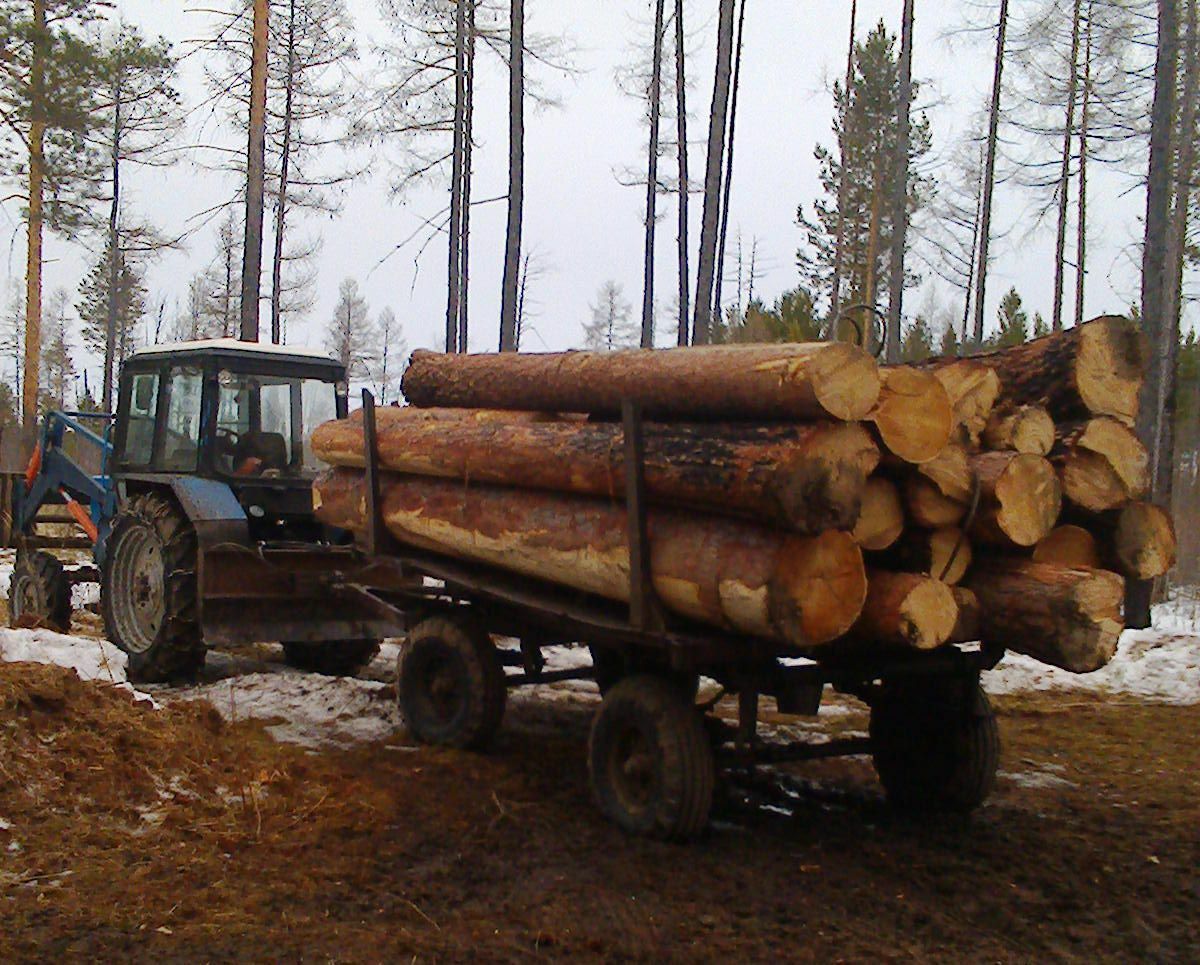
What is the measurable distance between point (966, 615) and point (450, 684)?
3356 mm

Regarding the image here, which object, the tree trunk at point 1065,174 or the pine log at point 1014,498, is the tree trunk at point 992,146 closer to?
the tree trunk at point 1065,174

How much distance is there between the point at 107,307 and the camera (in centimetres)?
5006

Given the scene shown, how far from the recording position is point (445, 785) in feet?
21.6

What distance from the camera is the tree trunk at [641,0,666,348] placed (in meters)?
27.1

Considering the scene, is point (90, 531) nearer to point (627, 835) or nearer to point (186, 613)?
point (186, 613)

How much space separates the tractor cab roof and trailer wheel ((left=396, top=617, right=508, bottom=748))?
2927 mm

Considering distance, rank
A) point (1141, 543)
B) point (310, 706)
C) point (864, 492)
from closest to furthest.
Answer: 1. point (864, 492)
2. point (1141, 543)
3. point (310, 706)

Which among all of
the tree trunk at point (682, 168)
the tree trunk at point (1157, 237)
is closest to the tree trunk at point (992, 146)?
the tree trunk at point (682, 168)

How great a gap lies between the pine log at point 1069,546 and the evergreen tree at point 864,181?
79.9 feet

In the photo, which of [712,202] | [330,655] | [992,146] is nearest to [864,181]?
[992,146]

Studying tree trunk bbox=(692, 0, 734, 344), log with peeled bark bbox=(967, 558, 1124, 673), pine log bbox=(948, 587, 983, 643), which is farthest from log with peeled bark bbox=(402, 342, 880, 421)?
tree trunk bbox=(692, 0, 734, 344)

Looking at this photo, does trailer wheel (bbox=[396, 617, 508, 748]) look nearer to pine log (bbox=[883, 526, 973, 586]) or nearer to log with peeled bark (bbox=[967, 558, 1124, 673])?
pine log (bbox=[883, 526, 973, 586])

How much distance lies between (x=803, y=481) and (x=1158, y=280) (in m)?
10.2

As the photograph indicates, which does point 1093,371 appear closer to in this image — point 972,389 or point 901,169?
point 972,389
